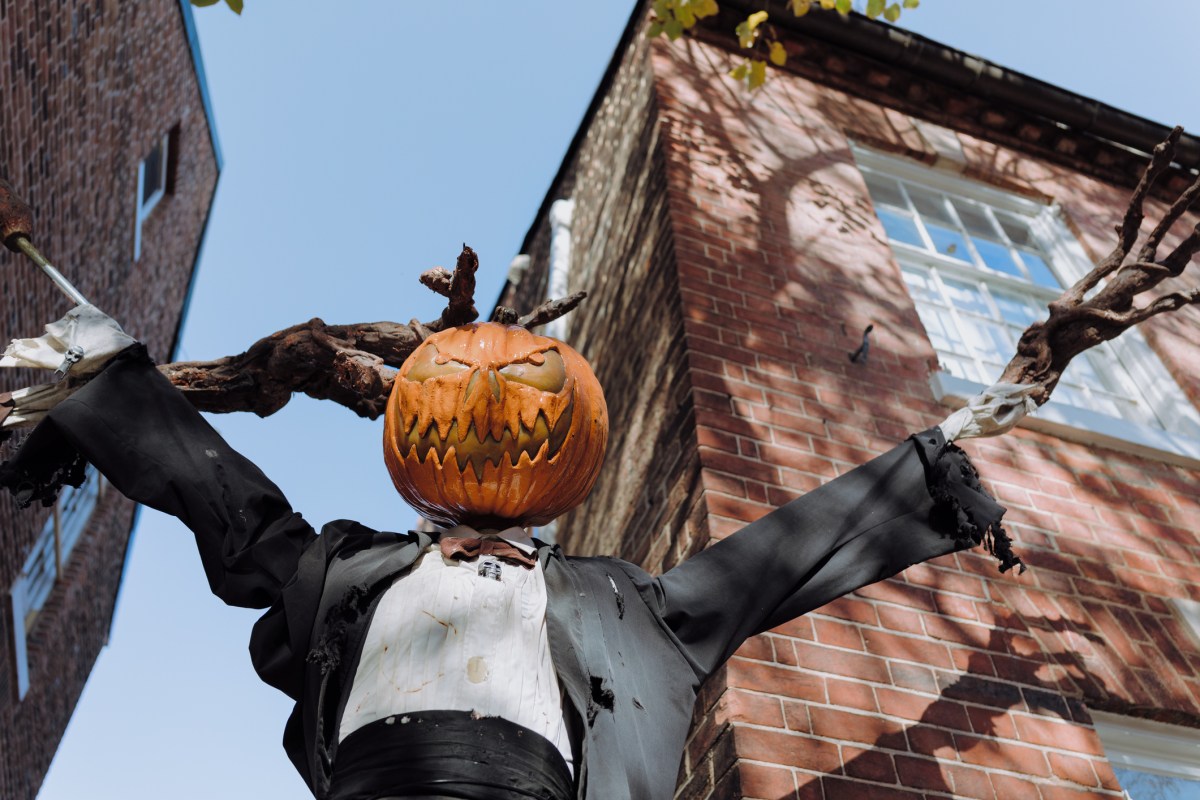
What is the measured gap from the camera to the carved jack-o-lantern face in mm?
1896

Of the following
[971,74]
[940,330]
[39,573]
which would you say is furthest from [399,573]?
[39,573]

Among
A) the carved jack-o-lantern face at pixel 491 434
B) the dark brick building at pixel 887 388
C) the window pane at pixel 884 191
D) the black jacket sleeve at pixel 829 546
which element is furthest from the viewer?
the window pane at pixel 884 191

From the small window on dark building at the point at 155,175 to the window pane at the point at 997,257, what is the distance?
7619mm

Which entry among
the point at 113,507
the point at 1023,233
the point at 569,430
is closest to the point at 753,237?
the point at 1023,233

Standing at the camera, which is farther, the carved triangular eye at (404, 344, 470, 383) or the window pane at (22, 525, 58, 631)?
→ the window pane at (22, 525, 58, 631)

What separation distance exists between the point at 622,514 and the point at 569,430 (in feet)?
7.56

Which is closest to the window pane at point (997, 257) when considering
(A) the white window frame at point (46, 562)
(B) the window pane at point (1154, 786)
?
(B) the window pane at point (1154, 786)

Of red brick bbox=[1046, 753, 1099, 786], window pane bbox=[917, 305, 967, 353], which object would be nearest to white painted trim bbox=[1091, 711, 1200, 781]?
red brick bbox=[1046, 753, 1099, 786]

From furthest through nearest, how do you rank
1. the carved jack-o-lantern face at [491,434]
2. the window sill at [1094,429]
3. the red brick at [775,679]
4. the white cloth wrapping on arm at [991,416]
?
1. the window sill at [1094,429]
2. the red brick at [775,679]
3. the white cloth wrapping on arm at [991,416]
4. the carved jack-o-lantern face at [491,434]

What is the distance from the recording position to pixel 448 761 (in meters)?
1.58

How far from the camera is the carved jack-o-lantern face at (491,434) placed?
1896 millimetres

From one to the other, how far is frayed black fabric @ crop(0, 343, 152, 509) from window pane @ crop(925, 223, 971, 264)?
470 centimetres

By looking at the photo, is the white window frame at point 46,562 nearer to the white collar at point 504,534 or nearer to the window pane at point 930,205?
the window pane at point 930,205

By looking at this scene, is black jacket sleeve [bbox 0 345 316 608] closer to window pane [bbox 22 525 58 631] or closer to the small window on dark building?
window pane [bbox 22 525 58 631]
